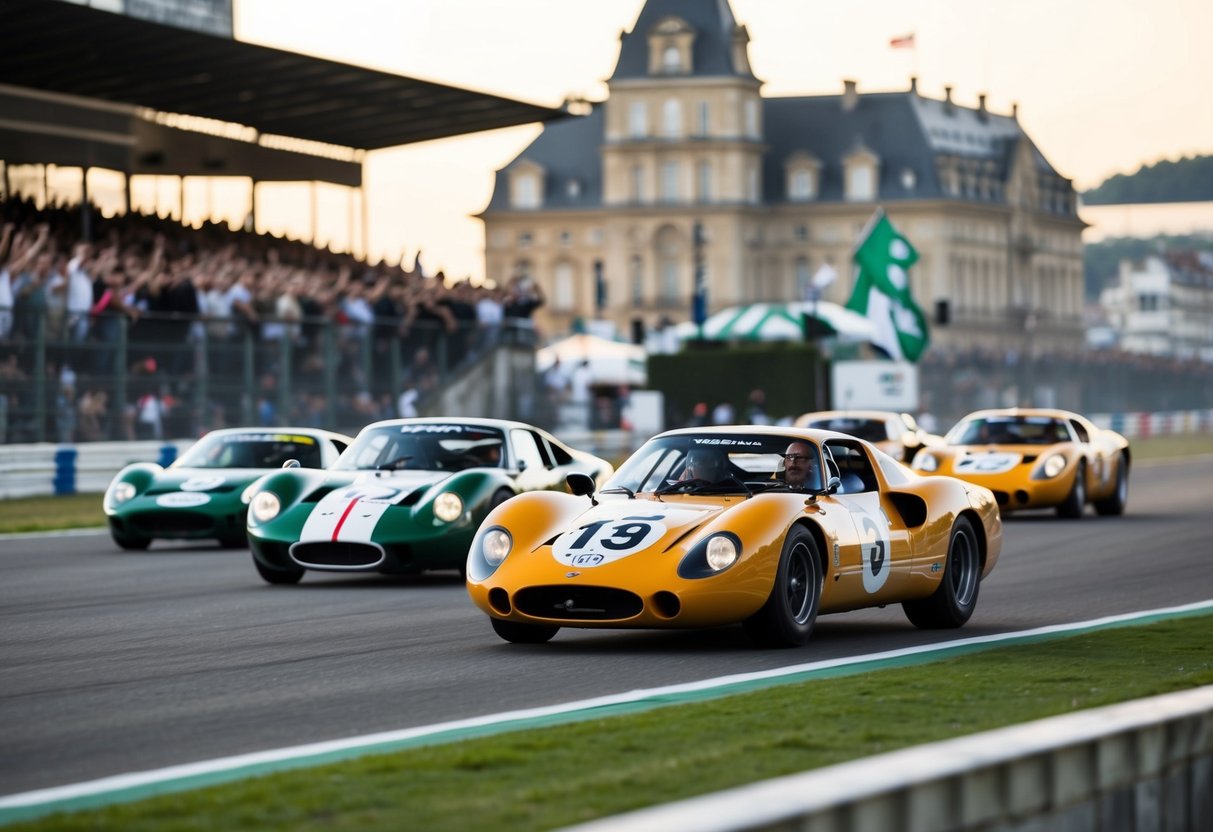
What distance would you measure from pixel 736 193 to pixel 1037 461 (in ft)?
329

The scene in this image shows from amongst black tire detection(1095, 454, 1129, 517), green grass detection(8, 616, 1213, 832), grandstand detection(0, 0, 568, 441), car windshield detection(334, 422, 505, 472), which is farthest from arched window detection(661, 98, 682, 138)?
green grass detection(8, 616, 1213, 832)

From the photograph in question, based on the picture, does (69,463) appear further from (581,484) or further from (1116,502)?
(581,484)

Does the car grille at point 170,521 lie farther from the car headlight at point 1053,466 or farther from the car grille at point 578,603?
the car headlight at point 1053,466

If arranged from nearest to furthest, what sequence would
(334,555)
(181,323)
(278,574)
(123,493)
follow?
(334,555) < (278,574) < (123,493) < (181,323)

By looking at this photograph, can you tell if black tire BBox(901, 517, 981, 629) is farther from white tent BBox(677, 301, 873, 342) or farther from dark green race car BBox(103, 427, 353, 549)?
white tent BBox(677, 301, 873, 342)

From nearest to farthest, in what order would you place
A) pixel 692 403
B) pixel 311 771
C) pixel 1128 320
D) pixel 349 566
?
pixel 311 771, pixel 349 566, pixel 692 403, pixel 1128 320

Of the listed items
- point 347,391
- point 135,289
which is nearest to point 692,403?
point 347,391

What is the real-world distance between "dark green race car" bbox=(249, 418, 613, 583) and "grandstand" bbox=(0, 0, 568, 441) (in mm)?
10020

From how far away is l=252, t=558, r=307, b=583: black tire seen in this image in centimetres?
1477

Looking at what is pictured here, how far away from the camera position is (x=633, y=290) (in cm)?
12406

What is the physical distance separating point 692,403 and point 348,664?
3664cm

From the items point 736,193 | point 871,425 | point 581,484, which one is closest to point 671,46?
point 736,193

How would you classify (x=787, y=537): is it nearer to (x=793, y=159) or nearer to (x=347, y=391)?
(x=347, y=391)

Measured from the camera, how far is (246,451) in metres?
19.0
